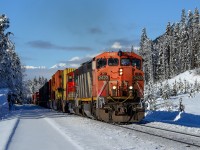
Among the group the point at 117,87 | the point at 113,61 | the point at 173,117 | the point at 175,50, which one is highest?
the point at 175,50

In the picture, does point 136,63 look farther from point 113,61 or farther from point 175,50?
point 175,50

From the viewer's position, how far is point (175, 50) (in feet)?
359

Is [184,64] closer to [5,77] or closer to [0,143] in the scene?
[5,77]

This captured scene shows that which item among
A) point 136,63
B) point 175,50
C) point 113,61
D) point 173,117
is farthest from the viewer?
point 175,50

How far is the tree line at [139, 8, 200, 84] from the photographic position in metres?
101

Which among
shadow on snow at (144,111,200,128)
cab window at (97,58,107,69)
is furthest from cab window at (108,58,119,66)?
shadow on snow at (144,111,200,128)

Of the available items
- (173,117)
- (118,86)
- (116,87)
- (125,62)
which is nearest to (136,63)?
(125,62)

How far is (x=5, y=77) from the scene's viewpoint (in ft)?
177

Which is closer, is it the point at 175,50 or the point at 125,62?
the point at 125,62

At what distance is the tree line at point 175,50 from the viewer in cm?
10088

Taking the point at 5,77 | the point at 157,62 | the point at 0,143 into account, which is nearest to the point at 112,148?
the point at 0,143

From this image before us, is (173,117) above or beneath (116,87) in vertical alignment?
beneath

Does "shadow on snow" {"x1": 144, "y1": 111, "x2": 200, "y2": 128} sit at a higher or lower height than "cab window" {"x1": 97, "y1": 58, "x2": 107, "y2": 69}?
lower

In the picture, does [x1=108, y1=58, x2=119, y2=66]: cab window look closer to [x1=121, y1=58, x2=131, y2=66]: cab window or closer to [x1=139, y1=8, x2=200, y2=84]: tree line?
[x1=121, y1=58, x2=131, y2=66]: cab window
